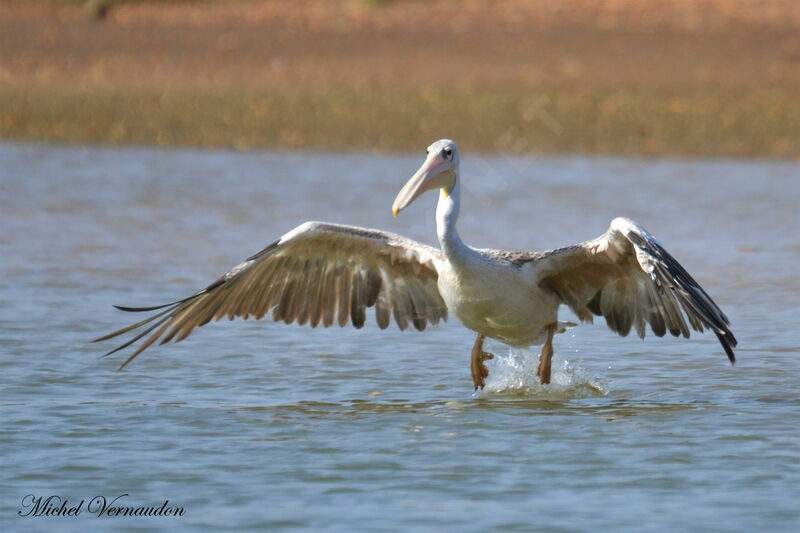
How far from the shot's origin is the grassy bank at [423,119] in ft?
64.3

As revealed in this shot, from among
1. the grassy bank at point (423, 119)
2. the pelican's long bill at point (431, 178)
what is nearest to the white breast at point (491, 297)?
the pelican's long bill at point (431, 178)

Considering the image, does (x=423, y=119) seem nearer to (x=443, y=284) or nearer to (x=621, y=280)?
(x=621, y=280)

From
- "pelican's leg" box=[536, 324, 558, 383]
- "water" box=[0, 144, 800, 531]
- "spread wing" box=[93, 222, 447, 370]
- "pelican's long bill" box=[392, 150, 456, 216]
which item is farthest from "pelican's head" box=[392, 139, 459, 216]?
"water" box=[0, 144, 800, 531]

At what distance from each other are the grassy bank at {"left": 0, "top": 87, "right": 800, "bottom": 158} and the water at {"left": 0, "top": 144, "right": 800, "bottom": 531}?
479cm

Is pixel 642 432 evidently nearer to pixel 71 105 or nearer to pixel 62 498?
pixel 62 498

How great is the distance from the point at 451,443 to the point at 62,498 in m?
1.93

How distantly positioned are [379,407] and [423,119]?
12584mm

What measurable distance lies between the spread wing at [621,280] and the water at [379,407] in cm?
45

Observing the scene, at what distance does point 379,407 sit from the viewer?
25.4 ft

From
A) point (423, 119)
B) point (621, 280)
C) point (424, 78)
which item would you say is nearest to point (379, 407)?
point (621, 280)

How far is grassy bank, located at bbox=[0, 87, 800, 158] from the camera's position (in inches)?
772

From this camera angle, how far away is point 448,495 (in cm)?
604
